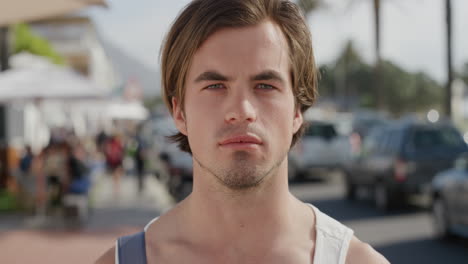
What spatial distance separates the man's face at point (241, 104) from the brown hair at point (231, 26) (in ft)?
0.08

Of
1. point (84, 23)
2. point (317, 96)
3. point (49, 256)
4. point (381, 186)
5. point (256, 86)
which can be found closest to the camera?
point (256, 86)

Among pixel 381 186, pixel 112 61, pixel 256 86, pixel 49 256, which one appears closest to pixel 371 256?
pixel 256 86

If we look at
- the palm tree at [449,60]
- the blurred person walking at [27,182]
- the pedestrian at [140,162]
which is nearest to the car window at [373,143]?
the pedestrian at [140,162]

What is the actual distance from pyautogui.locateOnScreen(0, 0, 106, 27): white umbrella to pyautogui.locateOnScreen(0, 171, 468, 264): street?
119 inches

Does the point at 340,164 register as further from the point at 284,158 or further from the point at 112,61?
the point at 112,61

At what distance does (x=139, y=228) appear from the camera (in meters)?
11.6

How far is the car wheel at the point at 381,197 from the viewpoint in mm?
13922

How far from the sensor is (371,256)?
1.75m

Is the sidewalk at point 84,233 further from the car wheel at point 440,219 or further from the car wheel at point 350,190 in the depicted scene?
the car wheel at point 440,219

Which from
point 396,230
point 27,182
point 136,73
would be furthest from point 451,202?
point 136,73

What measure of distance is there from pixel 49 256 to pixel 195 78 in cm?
823

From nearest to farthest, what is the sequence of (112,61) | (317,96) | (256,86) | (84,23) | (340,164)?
(256,86) → (317,96) → (340,164) → (84,23) → (112,61)

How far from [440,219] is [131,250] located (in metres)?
A: 9.53

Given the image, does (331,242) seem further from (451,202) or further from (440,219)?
(440,219)
